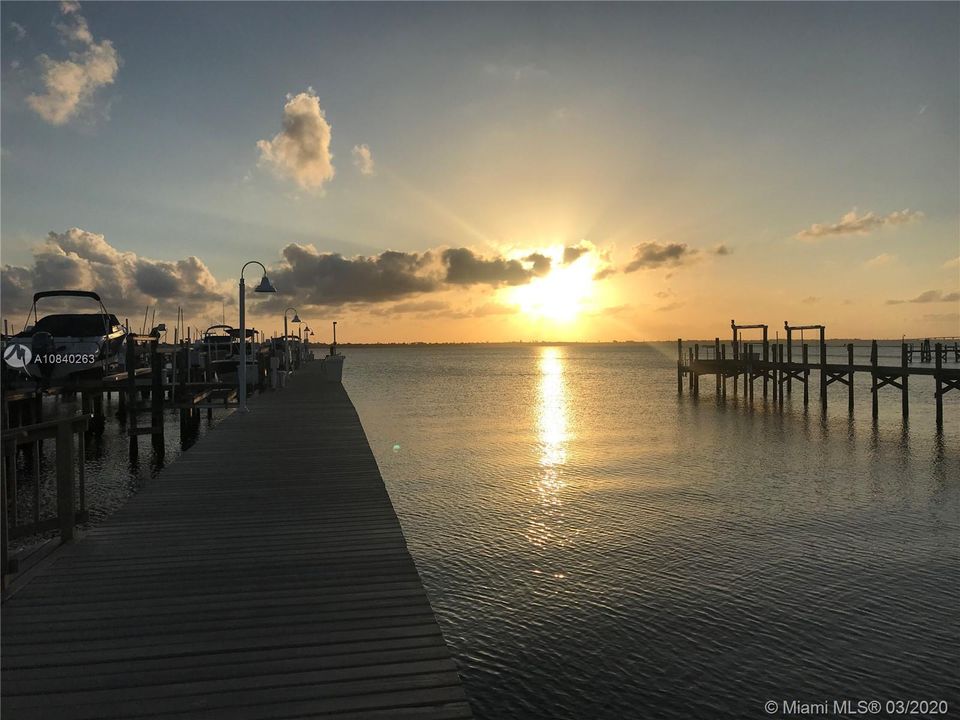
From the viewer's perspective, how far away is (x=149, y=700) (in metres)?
3.67

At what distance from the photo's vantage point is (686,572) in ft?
29.9

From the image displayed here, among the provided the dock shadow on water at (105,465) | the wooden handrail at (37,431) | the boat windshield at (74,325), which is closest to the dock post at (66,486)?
the wooden handrail at (37,431)

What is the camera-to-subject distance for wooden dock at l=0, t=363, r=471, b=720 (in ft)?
12.2

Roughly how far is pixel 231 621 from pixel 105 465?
1641 cm

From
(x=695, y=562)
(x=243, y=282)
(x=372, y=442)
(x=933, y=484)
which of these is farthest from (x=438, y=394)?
(x=695, y=562)

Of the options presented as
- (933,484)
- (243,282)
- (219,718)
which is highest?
(243,282)

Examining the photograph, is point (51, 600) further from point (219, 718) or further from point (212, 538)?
point (219, 718)

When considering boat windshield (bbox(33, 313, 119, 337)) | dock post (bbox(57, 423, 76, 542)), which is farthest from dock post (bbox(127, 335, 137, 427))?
dock post (bbox(57, 423, 76, 542))

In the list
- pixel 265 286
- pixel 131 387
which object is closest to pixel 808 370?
pixel 265 286

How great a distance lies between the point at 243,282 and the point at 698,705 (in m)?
16.6

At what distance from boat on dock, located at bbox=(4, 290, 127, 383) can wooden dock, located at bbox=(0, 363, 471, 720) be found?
14077mm

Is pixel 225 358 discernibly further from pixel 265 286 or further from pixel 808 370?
pixel 808 370

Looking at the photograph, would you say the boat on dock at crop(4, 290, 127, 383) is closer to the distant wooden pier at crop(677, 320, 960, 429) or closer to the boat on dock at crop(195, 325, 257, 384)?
the boat on dock at crop(195, 325, 257, 384)

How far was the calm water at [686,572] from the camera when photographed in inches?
249
